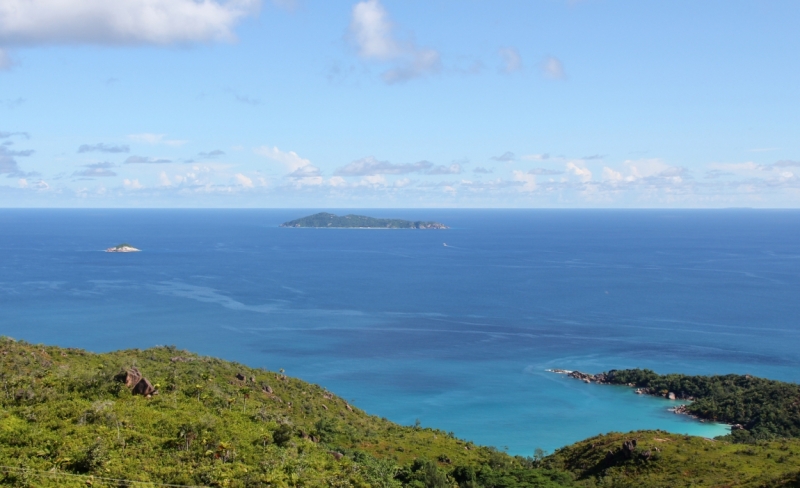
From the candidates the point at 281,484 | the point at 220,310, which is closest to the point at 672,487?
the point at 281,484

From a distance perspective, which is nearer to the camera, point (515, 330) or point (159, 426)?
point (159, 426)

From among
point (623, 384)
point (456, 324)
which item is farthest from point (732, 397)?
point (456, 324)

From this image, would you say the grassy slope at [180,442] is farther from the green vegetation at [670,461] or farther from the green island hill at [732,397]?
the green island hill at [732,397]

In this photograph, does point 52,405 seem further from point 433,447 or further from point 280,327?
point 280,327

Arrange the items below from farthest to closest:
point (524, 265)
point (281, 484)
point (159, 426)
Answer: point (524, 265), point (159, 426), point (281, 484)

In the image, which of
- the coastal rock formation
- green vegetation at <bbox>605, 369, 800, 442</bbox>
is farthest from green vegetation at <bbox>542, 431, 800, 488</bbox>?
the coastal rock formation

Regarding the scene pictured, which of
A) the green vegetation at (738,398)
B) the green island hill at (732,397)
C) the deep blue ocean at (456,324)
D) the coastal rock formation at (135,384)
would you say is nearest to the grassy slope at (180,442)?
the coastal rock formation at (135,384)

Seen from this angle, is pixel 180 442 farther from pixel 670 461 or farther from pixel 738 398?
pixel 738 398
